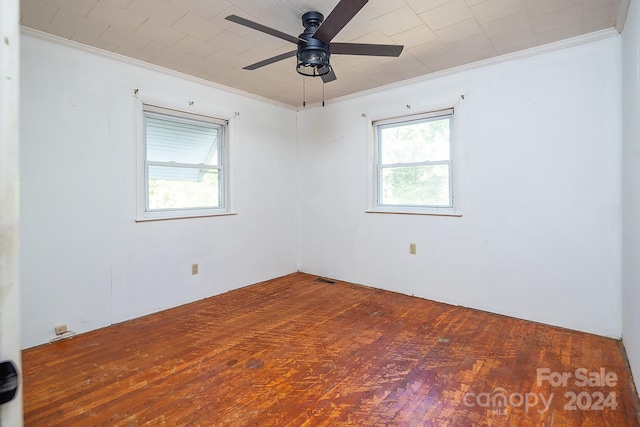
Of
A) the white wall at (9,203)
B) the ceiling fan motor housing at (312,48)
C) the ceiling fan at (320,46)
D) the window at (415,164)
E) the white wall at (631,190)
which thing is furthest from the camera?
the window at (415,164)

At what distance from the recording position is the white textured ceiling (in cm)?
222

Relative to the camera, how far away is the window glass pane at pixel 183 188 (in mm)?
3404

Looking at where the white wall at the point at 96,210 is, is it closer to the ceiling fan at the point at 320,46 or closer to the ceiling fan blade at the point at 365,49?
the ceiling fan at the point at 320,46

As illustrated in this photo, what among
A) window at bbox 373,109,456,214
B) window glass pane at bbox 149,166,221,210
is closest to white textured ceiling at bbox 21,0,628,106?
window at bbox 373,109,456,214

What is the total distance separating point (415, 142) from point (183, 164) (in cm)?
270

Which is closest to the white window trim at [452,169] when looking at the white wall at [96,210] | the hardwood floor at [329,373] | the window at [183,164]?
the hardwood floor at [329,373]

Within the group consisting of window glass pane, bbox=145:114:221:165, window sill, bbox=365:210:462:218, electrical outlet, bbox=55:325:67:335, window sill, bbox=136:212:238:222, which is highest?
window glass pane, bbox=145:114:221:165

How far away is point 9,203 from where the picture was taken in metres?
0.46

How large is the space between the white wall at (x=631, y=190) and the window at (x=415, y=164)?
1.38m

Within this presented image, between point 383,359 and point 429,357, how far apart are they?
1.13 feet

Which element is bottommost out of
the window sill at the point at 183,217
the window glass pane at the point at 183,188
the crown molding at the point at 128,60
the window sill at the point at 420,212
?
the window sill at the point at 183,217

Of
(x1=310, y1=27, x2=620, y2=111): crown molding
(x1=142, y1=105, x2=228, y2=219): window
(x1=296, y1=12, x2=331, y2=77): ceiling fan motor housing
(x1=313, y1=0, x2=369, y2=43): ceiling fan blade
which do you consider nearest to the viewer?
(x1=313, y1=0, x2=369, y2=43): ceiling fan blade

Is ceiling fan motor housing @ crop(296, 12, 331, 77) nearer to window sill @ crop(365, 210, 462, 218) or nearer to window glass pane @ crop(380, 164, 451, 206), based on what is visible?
window glass pane @ crop(380, 164, 451, 206)

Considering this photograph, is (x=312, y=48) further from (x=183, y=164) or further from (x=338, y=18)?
(x=183, y=164)
